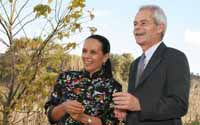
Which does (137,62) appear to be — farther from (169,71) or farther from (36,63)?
(36,63)

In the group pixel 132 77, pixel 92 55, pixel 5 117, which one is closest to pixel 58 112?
pixel 92 55

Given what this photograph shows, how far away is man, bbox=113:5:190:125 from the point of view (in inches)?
111

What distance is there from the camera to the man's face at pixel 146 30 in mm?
3064

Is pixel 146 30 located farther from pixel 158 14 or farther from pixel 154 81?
pixel 154 81

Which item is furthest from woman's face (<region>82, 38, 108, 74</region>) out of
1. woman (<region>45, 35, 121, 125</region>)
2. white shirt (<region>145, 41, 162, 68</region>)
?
white shirt (<region>145, 41, 162, 68</region>)

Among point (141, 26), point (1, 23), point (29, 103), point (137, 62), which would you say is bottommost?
point (29, 103)

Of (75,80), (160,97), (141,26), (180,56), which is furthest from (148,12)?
(75,80)

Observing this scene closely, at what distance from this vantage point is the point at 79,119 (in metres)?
3.58

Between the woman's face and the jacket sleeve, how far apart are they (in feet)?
2.99

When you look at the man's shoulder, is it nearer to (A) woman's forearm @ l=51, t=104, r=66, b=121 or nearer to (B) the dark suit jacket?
(B) the dark suit jacket

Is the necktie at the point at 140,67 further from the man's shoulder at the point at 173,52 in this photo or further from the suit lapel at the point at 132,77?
the man's shoulder at the point at 173,52

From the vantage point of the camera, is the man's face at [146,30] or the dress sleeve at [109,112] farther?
the dress sleeve at [109,112]

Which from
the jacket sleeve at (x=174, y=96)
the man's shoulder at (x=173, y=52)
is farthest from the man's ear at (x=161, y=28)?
the jacket sleeve at (x=174, y=96)

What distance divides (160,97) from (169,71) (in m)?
0.17
